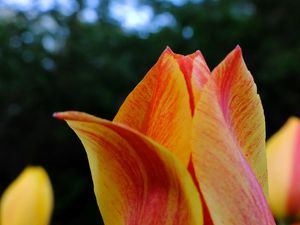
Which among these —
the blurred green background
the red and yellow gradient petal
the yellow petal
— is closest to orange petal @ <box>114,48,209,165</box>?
the yellow petal

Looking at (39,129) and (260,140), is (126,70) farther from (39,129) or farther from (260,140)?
(260,140)

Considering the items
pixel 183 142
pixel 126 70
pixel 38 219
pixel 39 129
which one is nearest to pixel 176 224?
pixel 183 142

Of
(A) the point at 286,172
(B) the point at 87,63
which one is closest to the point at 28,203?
(A) the point at 286,172

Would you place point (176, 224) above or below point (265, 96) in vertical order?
above

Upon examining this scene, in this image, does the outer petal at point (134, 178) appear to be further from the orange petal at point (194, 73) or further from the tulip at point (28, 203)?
the tulip at point (28, 203)

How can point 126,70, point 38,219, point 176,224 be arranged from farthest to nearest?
1. point 126,70
2. point 38,219
3. point 176,224

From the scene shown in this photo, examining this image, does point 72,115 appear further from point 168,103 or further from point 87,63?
point 87,63
